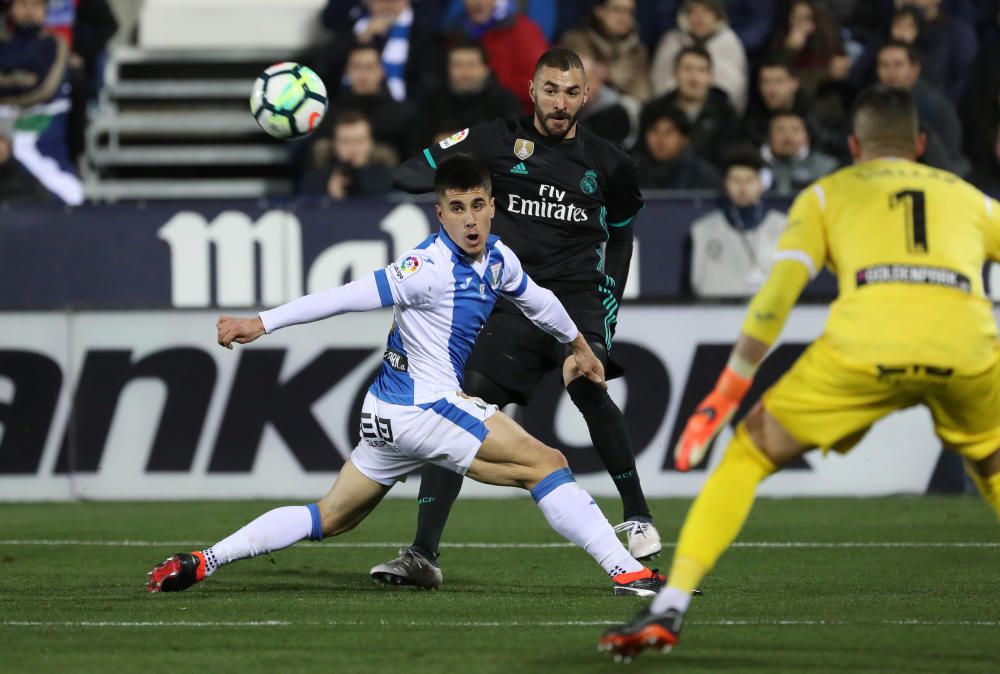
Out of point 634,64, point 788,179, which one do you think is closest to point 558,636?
point 788,179

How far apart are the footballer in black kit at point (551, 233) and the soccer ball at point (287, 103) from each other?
1077mm

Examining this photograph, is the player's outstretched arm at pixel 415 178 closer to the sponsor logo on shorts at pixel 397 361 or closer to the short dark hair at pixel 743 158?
the sponsor logo on shorts at pixel 397 361

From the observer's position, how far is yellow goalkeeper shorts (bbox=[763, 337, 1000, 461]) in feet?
19.3

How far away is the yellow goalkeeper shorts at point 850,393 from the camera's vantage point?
5.88 metres

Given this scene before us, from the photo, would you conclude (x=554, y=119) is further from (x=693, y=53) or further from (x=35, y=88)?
(x=35, y=88)

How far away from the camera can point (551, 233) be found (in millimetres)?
8711

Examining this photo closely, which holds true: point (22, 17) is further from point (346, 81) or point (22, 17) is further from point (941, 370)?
point (941, 370)

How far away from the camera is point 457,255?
759 centimetres

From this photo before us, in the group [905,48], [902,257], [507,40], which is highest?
[905,48]

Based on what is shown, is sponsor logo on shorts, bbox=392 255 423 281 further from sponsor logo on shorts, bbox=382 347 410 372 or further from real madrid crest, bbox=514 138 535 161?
real madrid crest, bbox=514 138 535 161

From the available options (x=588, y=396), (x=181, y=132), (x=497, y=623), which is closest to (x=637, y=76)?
(x=181, y=132)

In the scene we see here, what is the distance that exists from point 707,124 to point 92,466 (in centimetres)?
564

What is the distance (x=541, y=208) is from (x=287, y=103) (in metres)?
1.68

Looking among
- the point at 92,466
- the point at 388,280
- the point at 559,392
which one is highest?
the point at 388,280
